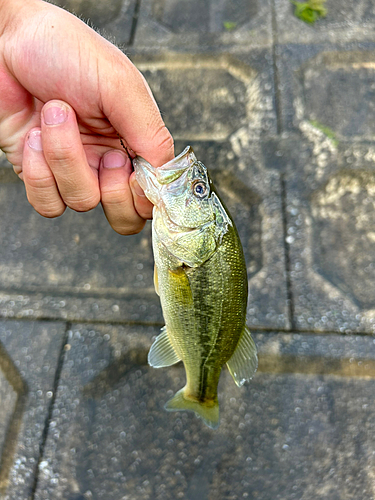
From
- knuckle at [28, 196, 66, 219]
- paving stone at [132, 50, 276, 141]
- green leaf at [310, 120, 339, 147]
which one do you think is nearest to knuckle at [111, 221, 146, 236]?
knuckle at [28, 196, 66, 219]

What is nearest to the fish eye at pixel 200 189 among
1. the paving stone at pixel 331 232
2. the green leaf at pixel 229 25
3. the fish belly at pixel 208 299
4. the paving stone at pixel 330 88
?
the fish belly at pixel 208 299

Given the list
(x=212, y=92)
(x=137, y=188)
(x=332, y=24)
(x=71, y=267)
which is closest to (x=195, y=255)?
(x=137, y=188)

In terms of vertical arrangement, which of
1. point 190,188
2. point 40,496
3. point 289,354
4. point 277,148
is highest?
point 190,188

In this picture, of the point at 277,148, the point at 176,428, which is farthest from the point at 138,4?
the point at 176,428

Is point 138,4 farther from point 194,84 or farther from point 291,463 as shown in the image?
point 291,463

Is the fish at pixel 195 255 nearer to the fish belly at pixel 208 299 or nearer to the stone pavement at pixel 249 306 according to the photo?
the fish belly at pixel 208 299

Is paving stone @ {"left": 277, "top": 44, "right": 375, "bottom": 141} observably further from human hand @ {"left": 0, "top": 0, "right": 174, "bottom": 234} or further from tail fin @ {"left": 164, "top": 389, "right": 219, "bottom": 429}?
tail fin @ {"left": 164, "top": 389, "right": 219, "bottom": 429}
